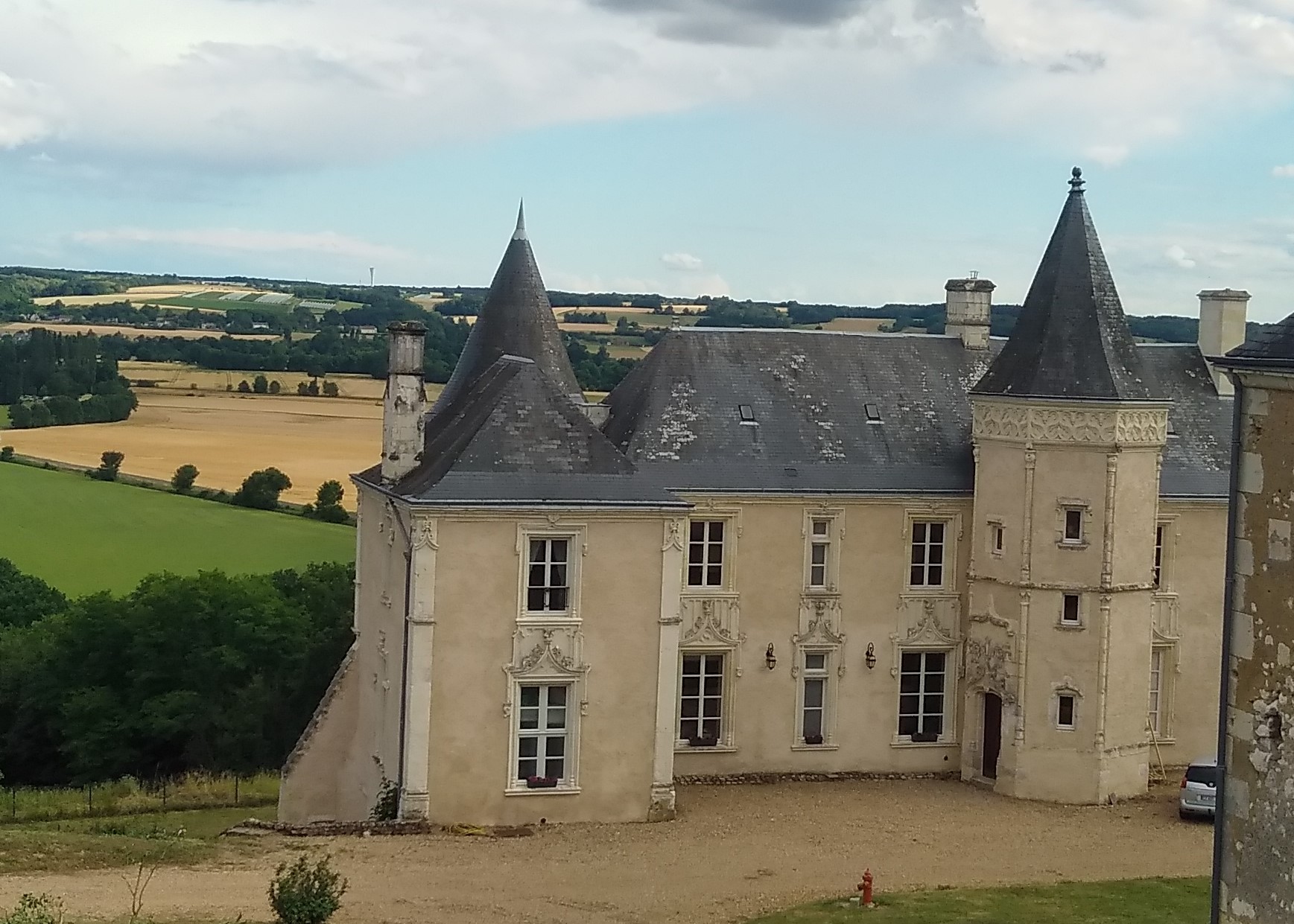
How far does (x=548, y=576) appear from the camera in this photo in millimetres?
28156

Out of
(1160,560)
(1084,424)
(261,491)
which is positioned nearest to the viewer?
(1084,424)

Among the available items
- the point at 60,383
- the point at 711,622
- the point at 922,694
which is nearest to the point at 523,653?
the point at 711,622

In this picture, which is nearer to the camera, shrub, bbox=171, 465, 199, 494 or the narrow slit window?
the narrow slit window

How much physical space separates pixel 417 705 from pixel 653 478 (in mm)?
6720

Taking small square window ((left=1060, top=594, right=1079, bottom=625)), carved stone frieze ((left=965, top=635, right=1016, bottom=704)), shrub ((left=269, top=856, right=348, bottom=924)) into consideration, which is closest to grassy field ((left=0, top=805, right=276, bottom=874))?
shrub ((left=269, top=856, right=348, bottom=924))

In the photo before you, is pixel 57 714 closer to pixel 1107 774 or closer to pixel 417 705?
pixel 417 705

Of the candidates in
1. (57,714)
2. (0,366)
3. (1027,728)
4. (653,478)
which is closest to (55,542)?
(57,714)

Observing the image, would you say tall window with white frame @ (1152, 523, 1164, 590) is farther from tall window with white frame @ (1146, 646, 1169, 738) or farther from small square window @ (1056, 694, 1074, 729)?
small square window @ (1056, 694, 1074, 729)

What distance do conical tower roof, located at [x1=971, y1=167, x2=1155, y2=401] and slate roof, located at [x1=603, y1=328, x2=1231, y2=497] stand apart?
1256 mm

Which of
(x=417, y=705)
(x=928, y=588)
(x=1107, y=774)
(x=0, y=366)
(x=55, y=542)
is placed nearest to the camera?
(x=417, y=705)

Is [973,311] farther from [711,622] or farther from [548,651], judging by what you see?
[548,651]

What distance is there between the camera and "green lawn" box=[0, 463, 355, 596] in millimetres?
63531

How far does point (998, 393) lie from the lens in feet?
104

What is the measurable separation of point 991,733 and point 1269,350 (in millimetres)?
17815
